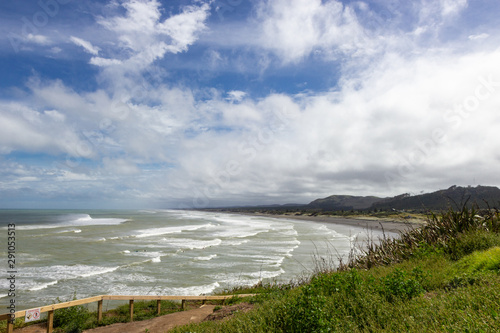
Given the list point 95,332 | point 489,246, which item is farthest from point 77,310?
point 489,246

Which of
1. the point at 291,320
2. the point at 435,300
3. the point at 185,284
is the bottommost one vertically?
the point at 185,284

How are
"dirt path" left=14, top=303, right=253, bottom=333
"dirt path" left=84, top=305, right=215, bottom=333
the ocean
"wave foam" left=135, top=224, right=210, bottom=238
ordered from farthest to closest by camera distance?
"wave foam" left=135, top=224, right=210, bottom=238, the ocean, "dirt path" left=84, top=305, right=215, bottom=333, "dirt path" left=14, top=303, right=253, bottom=333

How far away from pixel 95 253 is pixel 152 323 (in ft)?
63.6

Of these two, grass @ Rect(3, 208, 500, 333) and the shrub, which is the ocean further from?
grass @ Rect(3, 208, 500, 333)

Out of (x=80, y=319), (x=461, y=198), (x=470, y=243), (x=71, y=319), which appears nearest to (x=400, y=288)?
(x=470, y=243)

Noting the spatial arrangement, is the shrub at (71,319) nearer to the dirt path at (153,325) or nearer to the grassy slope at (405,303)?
the dirt path at (153,325)

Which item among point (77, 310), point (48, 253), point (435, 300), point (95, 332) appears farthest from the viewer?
point (48, 253)

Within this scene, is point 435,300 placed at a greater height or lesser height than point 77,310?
greater

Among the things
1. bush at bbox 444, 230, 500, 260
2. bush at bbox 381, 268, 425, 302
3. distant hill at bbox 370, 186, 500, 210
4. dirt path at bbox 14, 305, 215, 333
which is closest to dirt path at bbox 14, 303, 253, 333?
dirt path at bbox 14, 305, 215, 333

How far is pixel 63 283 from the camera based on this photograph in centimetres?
1638

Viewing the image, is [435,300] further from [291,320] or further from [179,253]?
[179,253]

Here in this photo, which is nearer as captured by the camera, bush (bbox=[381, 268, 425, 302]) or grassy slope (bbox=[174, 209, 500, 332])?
grassy slope (bbox=[174, 209, 500, 332])

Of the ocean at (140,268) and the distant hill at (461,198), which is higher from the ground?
the distant hill at (461,198)

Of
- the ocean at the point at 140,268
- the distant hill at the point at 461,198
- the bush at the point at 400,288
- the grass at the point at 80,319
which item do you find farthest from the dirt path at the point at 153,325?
the distant hill at the point at 461,198
